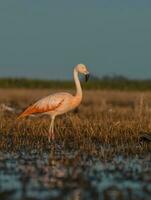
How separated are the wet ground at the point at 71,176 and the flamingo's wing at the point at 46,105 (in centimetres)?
317

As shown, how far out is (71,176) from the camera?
30.4 ft

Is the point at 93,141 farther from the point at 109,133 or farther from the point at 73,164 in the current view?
the point at 73,164

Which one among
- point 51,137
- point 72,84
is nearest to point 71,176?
point 51,137

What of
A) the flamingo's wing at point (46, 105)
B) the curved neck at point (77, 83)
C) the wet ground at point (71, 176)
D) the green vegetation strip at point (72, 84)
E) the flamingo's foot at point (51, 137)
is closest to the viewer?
the wet ground at point (71, 176)

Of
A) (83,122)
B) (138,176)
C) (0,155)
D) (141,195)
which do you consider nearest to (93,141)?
(83,122)

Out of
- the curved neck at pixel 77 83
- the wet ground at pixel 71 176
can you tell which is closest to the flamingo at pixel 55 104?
the curved neck at pixel 77 83

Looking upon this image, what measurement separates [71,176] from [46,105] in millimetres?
5879

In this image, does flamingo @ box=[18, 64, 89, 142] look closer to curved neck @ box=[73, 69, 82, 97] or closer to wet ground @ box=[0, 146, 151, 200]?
curved neck @ box=[73, 69, 82, 97]

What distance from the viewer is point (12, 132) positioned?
48.4 ft

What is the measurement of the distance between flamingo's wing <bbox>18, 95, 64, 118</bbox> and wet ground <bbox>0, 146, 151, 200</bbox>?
10.4ft

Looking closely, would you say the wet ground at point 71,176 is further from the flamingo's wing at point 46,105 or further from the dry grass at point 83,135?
the flamingo's wing at point 46,105

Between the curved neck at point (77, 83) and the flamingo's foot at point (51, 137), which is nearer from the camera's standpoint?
the flamingo's foot at point (51, 137)

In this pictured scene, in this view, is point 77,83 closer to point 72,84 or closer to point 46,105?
point 46,105

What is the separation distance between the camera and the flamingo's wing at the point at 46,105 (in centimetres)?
1503
